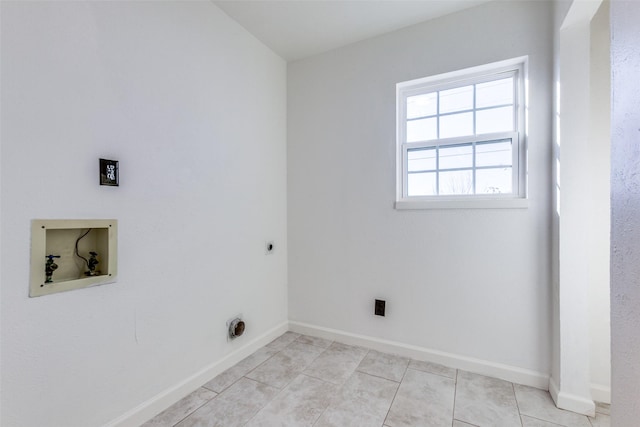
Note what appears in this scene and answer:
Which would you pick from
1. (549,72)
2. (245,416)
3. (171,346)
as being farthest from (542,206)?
(171,346)

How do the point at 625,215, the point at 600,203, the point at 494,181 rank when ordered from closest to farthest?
1. the point at 625,215
2. the point at 600,203
3. the point at 494,181

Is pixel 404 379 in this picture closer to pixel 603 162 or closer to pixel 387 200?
pixel 387 200

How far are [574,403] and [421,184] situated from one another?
1.54 meters

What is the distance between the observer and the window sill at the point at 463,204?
181 centimetres

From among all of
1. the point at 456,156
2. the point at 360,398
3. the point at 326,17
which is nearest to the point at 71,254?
the point at 360,398

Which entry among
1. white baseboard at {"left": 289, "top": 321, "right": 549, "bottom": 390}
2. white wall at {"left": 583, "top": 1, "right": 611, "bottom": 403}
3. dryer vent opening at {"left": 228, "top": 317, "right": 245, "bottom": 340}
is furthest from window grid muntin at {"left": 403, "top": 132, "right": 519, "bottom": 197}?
dryer vent opening at {"left": 228, "top": 317, "right": 245, "bottom": 340}

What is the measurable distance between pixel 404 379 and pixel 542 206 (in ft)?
4.62

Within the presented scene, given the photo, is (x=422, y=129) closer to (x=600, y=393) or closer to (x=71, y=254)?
(x=600, y=393)

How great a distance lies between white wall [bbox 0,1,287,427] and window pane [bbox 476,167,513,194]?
1675 mm

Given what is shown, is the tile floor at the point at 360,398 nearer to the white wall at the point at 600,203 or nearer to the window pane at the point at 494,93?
the white wall at the point at 600,203

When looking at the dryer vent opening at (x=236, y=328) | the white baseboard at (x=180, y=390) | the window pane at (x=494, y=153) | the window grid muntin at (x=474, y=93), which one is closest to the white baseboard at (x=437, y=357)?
the white baseboard at (x=180, y=390)

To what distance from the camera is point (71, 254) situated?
1275mm

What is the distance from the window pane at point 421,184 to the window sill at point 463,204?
0.11 m

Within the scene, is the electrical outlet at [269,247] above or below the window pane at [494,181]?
below
